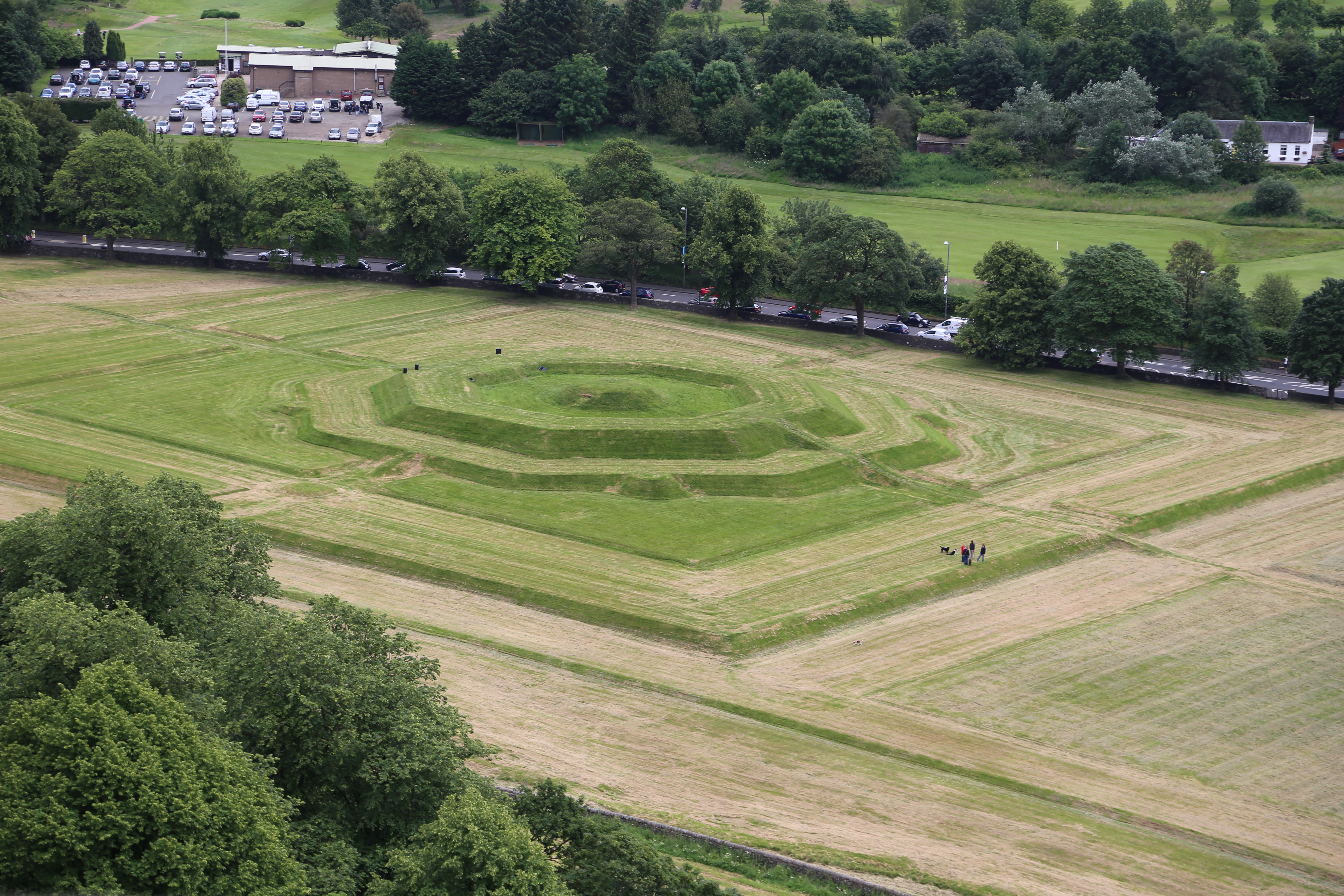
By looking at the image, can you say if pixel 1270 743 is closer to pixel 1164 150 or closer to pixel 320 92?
pixel 1164 150

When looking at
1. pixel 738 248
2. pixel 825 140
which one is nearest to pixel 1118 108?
pixel 825 140

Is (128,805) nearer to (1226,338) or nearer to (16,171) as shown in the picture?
(1226,338)

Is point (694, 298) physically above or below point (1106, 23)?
below

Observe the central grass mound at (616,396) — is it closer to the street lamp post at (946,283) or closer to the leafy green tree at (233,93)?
the street lamp post at (946,283)

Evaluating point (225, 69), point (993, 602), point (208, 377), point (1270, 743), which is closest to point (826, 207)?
point (208, 377)

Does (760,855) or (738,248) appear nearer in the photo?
(760,855)

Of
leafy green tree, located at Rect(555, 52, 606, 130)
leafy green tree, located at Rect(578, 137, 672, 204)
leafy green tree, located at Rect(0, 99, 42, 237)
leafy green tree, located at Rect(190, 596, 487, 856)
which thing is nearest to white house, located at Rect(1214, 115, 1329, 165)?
leafy green tree, located at Rect(578, 137, 672, 204)

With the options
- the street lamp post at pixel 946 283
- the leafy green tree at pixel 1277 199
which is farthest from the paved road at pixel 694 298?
the leafy green tree at pixel 1277 199
